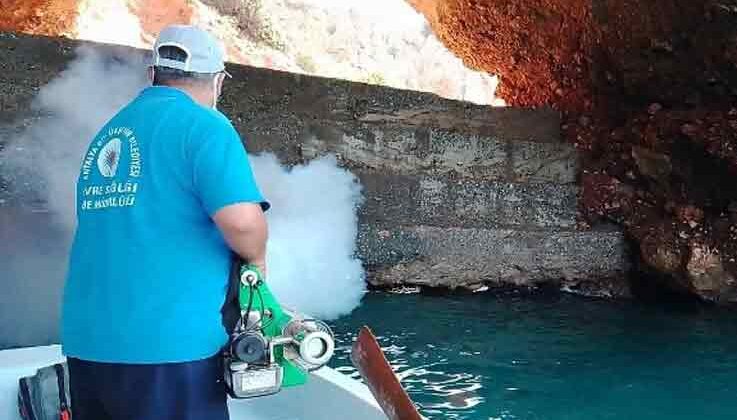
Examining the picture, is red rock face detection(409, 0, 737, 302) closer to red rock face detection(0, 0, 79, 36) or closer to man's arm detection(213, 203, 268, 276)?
man's arm detection(213, 203, 268, 276)

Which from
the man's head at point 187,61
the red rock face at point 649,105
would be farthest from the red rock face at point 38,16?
the man's head at point 187,61

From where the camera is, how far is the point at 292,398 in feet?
10.1

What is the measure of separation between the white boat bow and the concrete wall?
154 inches

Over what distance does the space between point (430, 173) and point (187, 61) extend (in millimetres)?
5849

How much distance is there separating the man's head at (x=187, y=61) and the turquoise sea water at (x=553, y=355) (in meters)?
2.46

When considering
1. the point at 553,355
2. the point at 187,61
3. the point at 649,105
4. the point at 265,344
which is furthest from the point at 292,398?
the point at 649,105

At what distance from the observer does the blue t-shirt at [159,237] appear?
1713mm

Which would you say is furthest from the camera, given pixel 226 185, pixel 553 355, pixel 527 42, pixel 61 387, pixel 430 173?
pixel 527 42

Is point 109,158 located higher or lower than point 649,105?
lower

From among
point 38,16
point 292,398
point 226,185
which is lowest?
point 292,398

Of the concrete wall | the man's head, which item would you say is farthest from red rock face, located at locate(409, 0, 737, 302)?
the man's head

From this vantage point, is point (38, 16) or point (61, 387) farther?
point (38, 16)

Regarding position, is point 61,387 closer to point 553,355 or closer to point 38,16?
point 553,355

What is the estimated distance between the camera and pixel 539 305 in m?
6.73
